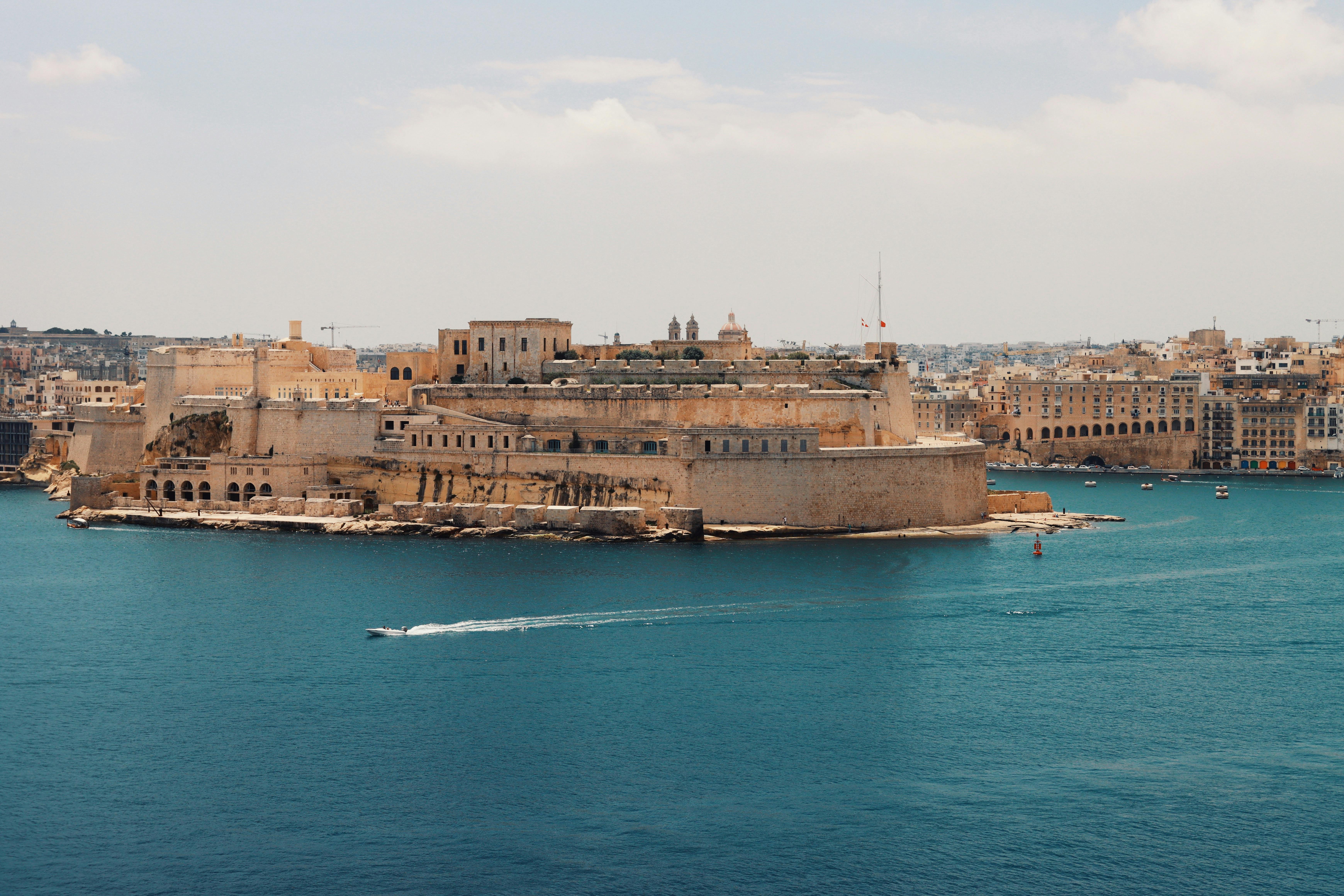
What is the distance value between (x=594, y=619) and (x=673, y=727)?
7517mm

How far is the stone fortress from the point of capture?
144 feet

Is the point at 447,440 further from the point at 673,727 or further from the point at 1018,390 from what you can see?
the point at 1018,390

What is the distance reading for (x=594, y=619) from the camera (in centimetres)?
3125

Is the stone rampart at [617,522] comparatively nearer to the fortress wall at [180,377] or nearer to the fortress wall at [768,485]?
the fortress wall at [768,485]

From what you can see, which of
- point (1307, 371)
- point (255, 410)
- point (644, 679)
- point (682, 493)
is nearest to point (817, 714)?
point (644, 679)

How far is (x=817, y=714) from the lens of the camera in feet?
81.4

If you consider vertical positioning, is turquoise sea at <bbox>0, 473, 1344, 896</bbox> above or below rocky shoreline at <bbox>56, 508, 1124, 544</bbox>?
below

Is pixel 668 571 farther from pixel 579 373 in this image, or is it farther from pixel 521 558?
pixel 579 373

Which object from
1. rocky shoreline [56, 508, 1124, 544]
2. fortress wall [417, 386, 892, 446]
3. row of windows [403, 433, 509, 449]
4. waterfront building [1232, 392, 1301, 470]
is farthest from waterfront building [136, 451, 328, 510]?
waterfront building [1232, 392, 1301, 470]

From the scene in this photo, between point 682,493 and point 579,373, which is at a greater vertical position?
point 579,373

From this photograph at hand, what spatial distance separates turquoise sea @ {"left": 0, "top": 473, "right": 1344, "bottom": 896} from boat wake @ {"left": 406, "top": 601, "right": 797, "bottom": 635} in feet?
0.34

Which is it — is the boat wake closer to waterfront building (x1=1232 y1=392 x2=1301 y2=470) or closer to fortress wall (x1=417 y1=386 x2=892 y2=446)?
fortress wall (x1=417 y1=386 x2=892 y2=446)

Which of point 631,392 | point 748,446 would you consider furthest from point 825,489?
point 631,392

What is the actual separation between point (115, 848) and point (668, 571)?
19287 millimetres
